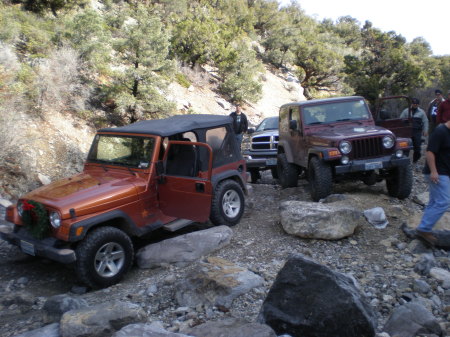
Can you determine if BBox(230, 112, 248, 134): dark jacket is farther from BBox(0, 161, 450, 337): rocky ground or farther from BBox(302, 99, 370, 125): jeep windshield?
BBox(0, 161, 450, 337): rocky ground

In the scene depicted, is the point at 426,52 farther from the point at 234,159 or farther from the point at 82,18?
the point at 234,159

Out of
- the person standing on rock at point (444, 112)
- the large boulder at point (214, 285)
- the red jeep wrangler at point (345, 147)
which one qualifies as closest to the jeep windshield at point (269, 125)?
the red jeep wrangler at point (345, 147)

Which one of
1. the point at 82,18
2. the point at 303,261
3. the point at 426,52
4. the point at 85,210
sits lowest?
the point at 303,261

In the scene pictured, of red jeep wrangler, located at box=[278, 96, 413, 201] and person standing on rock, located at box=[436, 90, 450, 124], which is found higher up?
person standing on rock, located at box=[436, 90, 450, 124]

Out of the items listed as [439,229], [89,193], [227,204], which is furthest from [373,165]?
[89,193]

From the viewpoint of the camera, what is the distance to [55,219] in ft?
14.9

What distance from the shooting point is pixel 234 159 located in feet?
21.7

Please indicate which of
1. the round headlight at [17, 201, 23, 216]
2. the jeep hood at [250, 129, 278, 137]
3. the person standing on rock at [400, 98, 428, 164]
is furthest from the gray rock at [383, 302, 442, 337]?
the jeep hood at [250, 129, 278, 137]

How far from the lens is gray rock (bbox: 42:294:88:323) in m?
3.73

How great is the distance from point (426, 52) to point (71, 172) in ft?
164

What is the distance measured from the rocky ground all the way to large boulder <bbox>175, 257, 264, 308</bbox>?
3.0 inches

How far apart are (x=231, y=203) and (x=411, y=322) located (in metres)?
3.41

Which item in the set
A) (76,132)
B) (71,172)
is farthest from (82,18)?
(71,172)

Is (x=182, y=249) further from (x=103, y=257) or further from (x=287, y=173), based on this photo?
(x=287, y=173)
